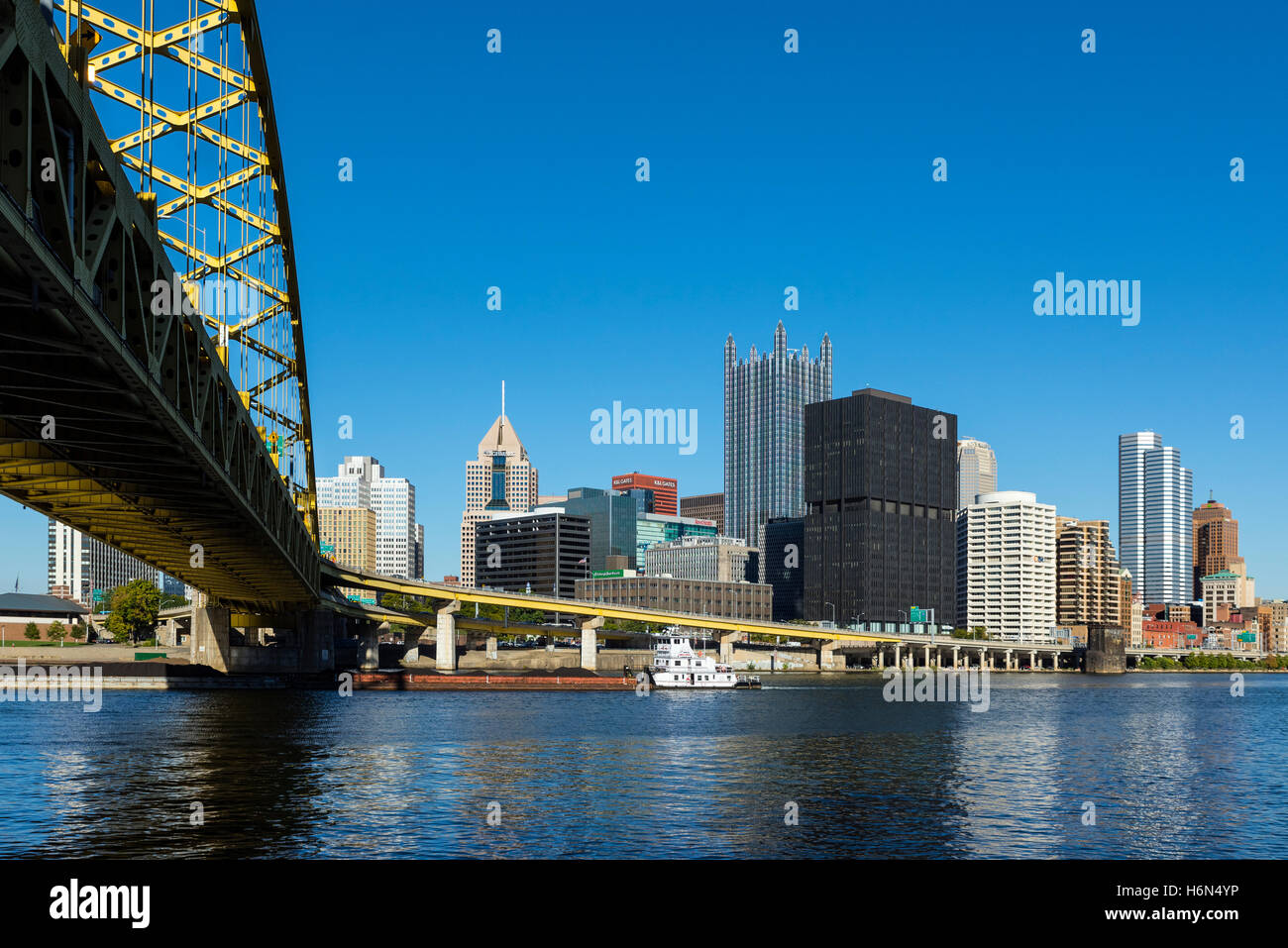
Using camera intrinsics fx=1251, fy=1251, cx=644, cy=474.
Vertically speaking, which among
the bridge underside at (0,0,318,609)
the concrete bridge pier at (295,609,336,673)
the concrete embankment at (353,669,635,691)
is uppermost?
the bridge underside at (0,0,318,609)

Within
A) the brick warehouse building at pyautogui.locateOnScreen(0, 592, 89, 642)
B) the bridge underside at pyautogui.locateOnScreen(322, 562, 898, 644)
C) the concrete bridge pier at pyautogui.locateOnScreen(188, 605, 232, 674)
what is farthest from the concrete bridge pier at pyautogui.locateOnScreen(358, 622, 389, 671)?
the brick warehouse building at pyautogui.locateOnScreen(0, 592, 89, 642)

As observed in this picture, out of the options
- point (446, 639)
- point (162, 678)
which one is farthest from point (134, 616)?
point (162, 678)

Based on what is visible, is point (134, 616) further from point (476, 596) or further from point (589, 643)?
point (589, 643)

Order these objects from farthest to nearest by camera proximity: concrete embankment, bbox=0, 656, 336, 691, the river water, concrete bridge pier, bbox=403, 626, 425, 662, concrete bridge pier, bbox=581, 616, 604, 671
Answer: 1. concrete bridge pier, bbox=403, 626, 425, 662
2. concrete bridge pier, bbox=581, 616, 604, 671
3. concrete embankment, bbox=0, 656, 336, 691
4. the river water

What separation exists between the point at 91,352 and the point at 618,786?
29.2 metres

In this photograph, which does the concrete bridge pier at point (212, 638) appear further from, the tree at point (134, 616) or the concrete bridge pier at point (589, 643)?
the concrete bridge pier at point (589, 643)

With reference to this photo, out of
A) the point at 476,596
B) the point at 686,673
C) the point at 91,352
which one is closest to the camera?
the point at 91,352

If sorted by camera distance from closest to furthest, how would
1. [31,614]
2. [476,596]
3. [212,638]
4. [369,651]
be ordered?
[212,638] < [369,651] < [476,596] < [31,614]

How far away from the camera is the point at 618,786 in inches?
1869

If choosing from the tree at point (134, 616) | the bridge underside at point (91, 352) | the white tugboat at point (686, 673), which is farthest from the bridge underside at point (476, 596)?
the bridge underside at point (91, 352)

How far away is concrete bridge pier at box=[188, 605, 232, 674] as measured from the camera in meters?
125

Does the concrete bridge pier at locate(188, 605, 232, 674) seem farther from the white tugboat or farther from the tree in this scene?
the white tugboat

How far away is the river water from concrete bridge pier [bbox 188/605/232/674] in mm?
33779
